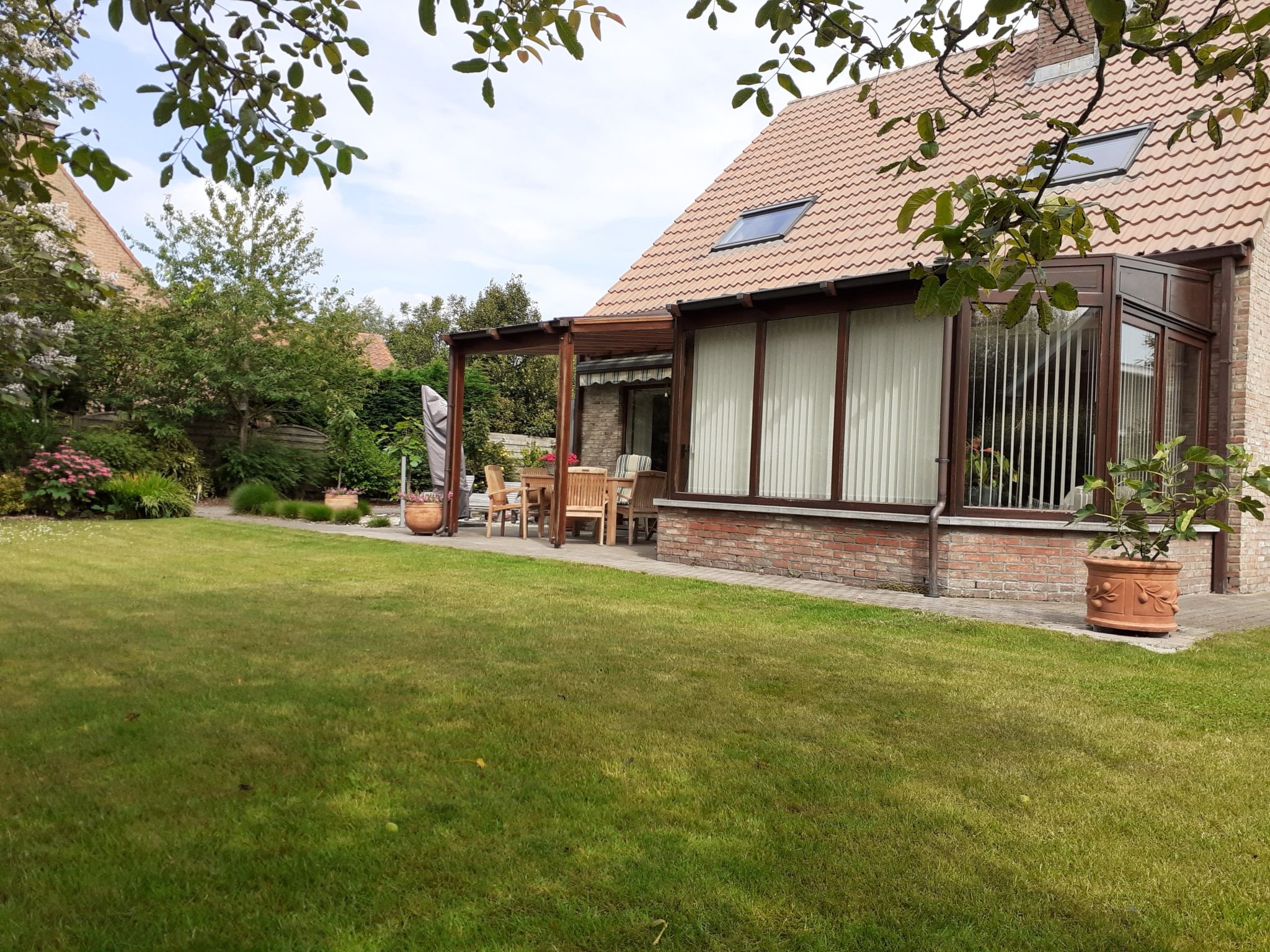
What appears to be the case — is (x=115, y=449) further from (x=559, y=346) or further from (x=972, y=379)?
(x=972, y=379)

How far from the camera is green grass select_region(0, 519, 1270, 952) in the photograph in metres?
2.26

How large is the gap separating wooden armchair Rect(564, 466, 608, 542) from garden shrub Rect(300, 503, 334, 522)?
4.93 m

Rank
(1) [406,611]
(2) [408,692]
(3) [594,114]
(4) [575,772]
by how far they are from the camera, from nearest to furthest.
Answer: (4) [575,772]
(2) [408,692]
(1) [406,611]
(3) [594,114]

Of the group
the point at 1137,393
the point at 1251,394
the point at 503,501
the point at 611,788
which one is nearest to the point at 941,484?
the point at 1137,393

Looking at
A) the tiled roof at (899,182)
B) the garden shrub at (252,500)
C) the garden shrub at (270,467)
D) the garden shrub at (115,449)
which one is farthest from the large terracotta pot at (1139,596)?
the garden shrub at (270,467)

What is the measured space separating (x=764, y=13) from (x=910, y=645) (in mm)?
4295

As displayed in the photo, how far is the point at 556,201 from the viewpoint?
814 inches

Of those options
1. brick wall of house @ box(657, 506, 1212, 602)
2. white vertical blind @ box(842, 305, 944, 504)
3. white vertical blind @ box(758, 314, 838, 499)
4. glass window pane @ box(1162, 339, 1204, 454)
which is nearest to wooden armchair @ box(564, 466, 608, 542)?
brick wall of house @ box(657, 506, 1212, 602)

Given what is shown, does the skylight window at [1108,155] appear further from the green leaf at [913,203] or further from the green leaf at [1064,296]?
the green leaf at [1064,296]

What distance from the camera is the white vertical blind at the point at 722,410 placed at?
10.4 m

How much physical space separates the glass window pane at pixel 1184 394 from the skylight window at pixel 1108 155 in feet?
8.43

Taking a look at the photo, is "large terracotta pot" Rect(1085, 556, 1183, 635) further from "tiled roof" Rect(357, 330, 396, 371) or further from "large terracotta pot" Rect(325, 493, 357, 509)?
"tiled roof" Rect(357, 330, 396, 371)

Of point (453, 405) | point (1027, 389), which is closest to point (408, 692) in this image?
point (1027, 389)

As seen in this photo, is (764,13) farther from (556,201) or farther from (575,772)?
(556,201)
